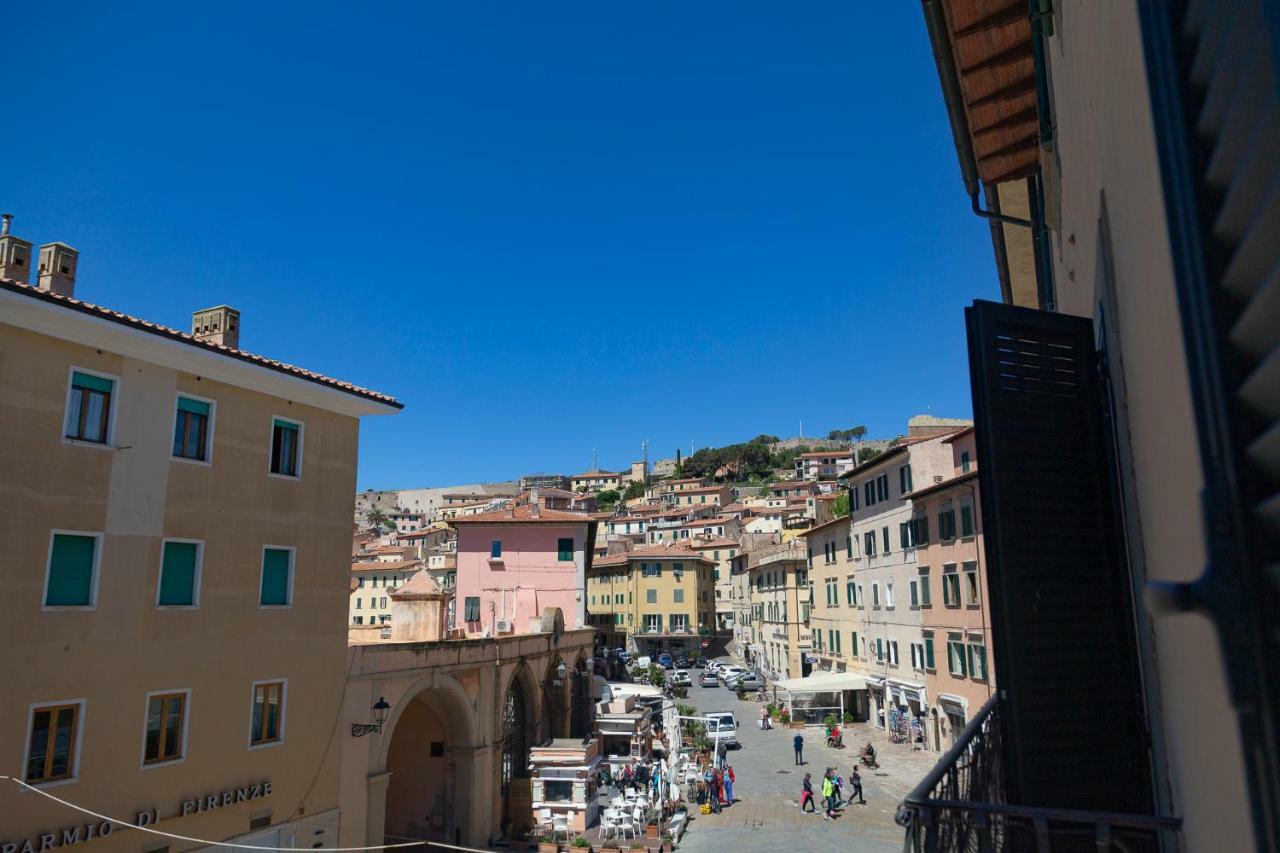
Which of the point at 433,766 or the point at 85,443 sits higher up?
the point at 85,443

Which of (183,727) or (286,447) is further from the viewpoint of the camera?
(286,447)

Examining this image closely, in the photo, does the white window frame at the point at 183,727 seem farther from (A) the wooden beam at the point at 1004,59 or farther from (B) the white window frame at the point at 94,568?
(A) the wooden beam at the point at 1004,59

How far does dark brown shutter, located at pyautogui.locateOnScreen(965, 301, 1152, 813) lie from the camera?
3785mm

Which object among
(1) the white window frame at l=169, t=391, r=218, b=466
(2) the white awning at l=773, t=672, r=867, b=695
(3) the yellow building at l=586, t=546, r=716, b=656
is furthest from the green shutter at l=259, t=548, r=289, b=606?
(3) the yellow building at l=586, t=546, r=716, b=656

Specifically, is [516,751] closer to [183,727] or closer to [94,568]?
[183,727]

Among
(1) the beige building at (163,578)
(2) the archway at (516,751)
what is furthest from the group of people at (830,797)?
(1) the beige building at (163,578)

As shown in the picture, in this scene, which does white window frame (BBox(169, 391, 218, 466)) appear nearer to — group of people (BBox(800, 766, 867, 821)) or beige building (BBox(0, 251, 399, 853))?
beige building (BBox(0, 251, 399, 853))

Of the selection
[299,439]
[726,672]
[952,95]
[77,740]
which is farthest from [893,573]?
[952,95]

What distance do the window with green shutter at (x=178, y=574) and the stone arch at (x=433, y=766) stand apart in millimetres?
8560

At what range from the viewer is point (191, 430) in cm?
1648

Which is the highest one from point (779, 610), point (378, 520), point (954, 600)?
point (378, 520)

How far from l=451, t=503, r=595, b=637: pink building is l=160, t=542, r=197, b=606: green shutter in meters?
Answer: 26.5

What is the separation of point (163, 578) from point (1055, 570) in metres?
15.5

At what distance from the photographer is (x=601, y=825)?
2588 centimetres
